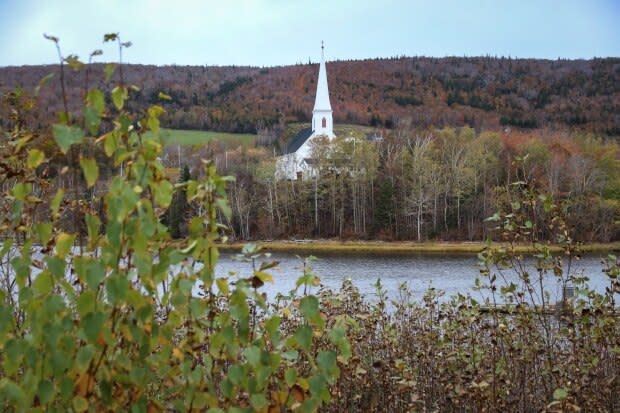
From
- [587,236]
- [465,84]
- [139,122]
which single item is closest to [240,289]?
[139,122]

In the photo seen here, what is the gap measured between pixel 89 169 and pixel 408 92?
453ft

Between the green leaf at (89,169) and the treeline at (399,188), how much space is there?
49.4 meters

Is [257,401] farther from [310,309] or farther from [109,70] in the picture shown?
[109,70]

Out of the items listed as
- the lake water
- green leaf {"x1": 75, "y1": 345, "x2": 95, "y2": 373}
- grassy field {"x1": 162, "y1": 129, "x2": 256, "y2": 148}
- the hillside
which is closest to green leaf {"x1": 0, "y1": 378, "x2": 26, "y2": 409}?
green leaf {"x1": 75, "y1": 345, "x2": 95, "y2": 373}

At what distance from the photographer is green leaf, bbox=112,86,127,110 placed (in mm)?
2498

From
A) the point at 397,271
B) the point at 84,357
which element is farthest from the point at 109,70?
the point at 397,271

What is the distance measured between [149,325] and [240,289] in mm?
385

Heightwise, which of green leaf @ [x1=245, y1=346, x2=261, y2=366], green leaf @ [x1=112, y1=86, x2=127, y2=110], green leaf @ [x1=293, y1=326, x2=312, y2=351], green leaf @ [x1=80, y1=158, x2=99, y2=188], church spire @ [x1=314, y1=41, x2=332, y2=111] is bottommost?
green leaf @ [x1=245, y1=346, x2=261, y2=366]

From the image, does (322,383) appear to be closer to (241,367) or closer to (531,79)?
(241,367)

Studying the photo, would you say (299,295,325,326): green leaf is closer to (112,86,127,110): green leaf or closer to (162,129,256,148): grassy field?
(112,86,127,110): green leaf

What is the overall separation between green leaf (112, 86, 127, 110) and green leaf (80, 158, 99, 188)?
0.21 m

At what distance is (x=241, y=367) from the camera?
245 cm

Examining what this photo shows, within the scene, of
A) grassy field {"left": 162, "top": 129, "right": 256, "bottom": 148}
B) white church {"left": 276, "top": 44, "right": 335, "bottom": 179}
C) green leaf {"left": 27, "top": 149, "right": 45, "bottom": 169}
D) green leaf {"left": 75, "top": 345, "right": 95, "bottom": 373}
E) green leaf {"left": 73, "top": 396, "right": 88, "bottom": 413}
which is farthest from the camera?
grassy field {"left": 162, "top": 129, "right": 256, "bottom": 148}

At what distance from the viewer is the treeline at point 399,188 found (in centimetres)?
5334
